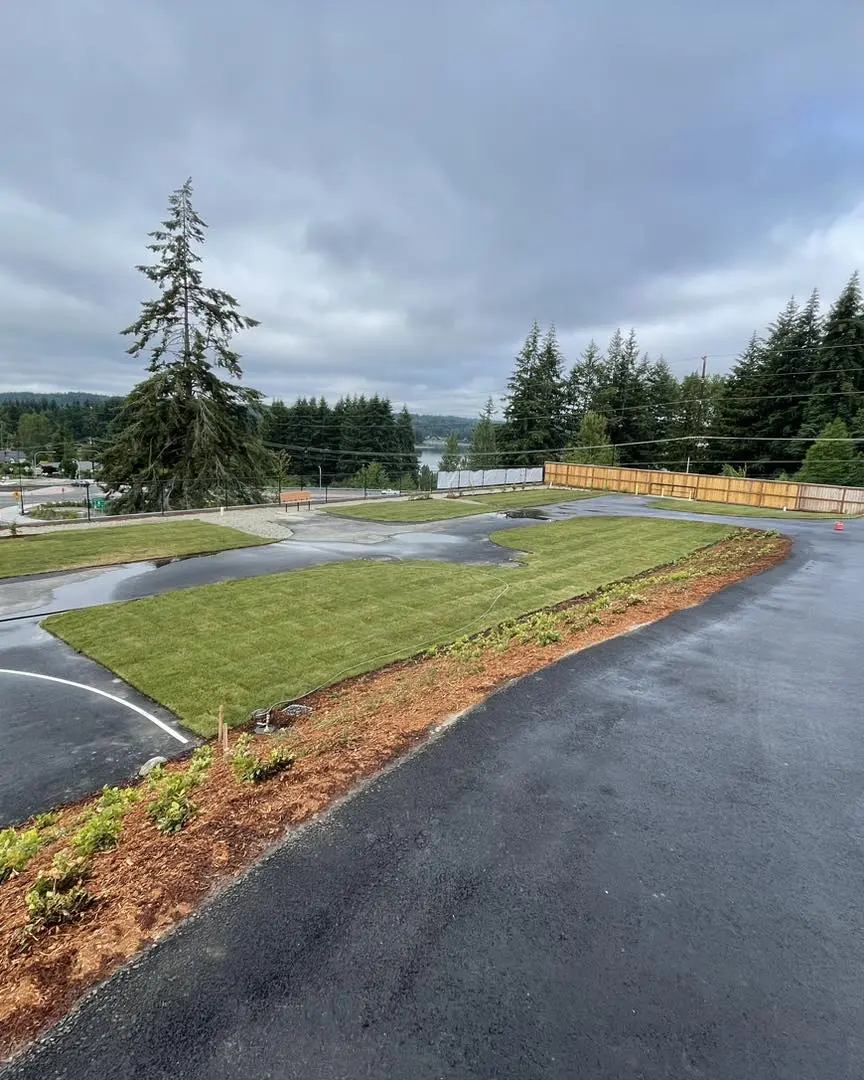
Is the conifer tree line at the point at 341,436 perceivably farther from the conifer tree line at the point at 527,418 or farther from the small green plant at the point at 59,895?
the small green plant at the point at 59,895

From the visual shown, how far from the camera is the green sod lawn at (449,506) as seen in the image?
26.4 m

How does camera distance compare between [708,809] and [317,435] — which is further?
[317,435]

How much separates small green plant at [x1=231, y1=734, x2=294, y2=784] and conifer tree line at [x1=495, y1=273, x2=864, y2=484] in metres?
45.4

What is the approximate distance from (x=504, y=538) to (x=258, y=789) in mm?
16491

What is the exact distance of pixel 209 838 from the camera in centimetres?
386

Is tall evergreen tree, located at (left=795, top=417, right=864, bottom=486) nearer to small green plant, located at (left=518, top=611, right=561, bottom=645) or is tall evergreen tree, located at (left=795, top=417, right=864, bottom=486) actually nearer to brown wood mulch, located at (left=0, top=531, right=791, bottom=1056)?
small green plant, located at (left=518, top=611, right=561, bottom=645)

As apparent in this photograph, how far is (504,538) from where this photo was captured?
2028 cm

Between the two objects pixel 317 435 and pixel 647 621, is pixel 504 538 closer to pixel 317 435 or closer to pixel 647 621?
pixel 647 621

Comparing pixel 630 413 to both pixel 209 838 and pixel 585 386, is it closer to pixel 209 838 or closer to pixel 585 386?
pixel 585 386

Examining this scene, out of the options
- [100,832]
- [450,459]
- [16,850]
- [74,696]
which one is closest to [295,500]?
[74,696]

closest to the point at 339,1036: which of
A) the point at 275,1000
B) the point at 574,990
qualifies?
the point at 275,1000

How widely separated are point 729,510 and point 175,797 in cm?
3383

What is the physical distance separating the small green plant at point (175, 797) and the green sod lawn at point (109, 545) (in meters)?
12.5

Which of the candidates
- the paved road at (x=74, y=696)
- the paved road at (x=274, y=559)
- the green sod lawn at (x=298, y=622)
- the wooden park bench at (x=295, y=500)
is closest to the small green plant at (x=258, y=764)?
the paved road at (x=74, y=696)
